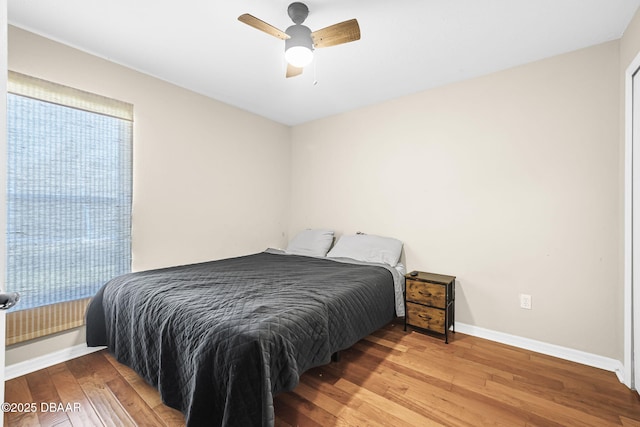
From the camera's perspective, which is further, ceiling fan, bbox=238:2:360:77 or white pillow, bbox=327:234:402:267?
white pillow, bbox=327:234:402:267

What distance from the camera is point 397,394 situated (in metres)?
1.75

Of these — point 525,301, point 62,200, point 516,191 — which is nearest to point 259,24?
point 62,200

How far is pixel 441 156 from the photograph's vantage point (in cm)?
284

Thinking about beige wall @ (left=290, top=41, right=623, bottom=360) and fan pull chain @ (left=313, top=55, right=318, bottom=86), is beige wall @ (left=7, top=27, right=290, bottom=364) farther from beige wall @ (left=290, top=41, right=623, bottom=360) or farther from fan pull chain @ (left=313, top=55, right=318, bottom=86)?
beige wall @ (left=290, top=41, right=623, bottom=360)

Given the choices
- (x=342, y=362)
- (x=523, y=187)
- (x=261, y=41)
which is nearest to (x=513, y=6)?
(x=523, y=187)

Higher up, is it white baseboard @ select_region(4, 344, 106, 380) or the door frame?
the door frame

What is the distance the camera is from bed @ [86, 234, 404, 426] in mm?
1252

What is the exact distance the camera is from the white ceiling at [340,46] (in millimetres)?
1768

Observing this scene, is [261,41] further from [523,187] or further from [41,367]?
[41,367]

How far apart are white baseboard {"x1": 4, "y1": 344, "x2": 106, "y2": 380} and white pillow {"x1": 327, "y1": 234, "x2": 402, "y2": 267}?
2.39 meters

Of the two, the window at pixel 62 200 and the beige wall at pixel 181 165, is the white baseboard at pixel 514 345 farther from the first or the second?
the window at pixel 62 200

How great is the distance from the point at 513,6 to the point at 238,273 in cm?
273

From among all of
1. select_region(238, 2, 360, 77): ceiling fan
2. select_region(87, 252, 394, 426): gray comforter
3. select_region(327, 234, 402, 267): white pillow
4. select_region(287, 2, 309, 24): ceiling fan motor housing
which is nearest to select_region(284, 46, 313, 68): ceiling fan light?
select_region(238, 2, 360, 77): ceiling fan

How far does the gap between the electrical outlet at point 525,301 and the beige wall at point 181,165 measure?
2936 mm
